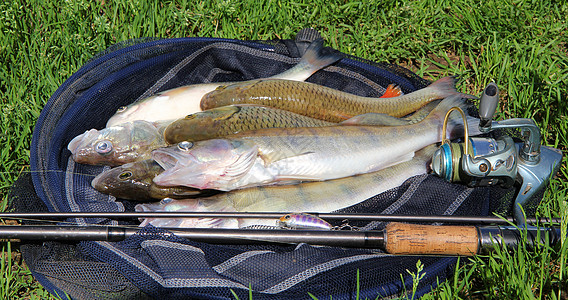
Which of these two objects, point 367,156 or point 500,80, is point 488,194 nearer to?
point 367,156

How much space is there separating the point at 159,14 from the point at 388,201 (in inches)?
96.3

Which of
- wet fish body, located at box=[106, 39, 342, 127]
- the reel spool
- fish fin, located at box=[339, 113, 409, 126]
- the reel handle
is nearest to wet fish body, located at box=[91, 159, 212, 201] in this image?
wet fish body, located at box=[106, 39, 342, 127]

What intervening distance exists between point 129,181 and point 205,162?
1.42ft

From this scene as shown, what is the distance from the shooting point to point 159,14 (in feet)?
13.8

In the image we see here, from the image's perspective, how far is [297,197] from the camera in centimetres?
290

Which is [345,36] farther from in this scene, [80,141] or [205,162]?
[80,141]

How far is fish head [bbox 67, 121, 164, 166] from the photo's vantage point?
309 cm

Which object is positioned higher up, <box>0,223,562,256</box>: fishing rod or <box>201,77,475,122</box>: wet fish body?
<box>201,77,475,122</box>: wet fish body

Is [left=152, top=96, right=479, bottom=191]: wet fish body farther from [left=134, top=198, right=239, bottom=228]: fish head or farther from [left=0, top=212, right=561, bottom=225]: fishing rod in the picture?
[left=0, top=212, right=561, bottom=225]: fishing rod

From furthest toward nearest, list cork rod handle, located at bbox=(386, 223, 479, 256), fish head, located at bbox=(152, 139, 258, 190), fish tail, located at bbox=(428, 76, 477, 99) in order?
fish tail, located at bbox=(428, 76, 477, 99), fish head, located at bbox=(152, 139, 258, 190), cork rod handle, located at bbox=(386, 223, 479, 256)

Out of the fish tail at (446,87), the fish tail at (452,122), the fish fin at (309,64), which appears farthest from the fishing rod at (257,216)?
the fish fin at (309,64)

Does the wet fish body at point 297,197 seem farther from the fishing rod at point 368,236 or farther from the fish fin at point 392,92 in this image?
the fish fin at point 392,92

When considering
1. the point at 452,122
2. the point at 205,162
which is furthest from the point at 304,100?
the point at 452,122

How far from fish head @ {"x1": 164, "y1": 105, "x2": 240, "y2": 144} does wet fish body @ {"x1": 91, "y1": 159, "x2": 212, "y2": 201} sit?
0.79 feet
